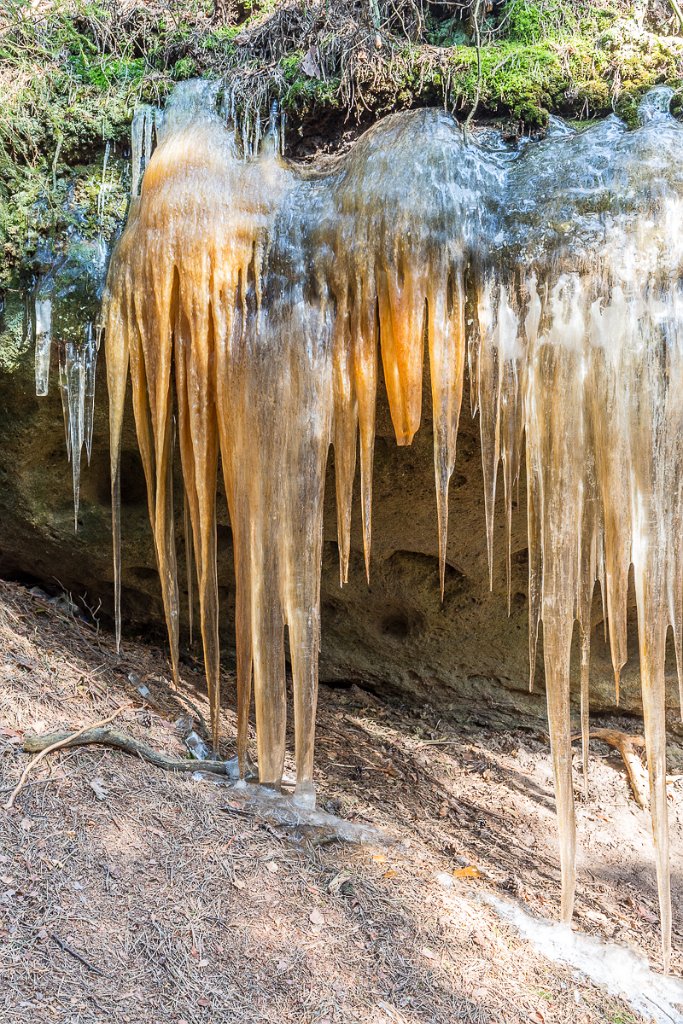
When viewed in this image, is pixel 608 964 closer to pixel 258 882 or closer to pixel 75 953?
pixel 258 882

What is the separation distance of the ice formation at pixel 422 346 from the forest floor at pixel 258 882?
403mm

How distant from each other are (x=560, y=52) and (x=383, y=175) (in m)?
0.97

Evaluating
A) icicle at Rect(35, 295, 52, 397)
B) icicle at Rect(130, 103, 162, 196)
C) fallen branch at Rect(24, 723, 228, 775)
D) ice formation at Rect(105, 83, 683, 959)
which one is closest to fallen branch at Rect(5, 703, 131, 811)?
fallen branch at Rect(24, 723, 228, 775)

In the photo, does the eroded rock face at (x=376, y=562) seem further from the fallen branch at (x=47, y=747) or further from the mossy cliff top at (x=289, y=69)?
the fallen branch at (x=47, y=747)

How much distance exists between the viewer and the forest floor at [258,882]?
9.09 ft

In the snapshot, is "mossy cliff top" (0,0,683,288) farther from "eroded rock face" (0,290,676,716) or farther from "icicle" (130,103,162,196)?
"eroded rock face" (0,290,676,716)

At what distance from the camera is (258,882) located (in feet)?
10.9

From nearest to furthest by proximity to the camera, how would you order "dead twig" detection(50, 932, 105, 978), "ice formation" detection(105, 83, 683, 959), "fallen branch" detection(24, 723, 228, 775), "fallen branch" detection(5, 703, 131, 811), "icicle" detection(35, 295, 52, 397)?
"dead twig" detection(50, 932, 105, 978), "ice formation" detection(105, 83, 683, 959), "fallen branch" detection(5, 703, 131, 811), "fallen branch" detection(24, 723, 228, 775), "icicle" detection(35, 295, 52, 397)

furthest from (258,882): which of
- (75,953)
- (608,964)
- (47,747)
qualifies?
(608,964)

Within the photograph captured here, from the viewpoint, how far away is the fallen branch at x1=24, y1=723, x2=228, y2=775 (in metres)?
3.62

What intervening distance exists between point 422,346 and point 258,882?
7.45 ft

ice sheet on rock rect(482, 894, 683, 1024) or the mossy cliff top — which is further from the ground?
the mossy cliff top

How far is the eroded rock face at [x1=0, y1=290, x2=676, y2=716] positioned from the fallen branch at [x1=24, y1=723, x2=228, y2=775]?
137 cm

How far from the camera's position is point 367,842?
3.92 metres
